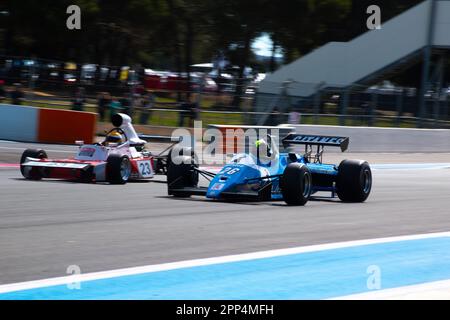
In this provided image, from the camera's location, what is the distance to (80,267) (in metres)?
6.54

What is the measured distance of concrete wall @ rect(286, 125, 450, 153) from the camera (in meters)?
24.5

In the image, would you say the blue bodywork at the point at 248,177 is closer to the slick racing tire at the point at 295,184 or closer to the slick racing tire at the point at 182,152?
the slick racing tire at the point at 295,184

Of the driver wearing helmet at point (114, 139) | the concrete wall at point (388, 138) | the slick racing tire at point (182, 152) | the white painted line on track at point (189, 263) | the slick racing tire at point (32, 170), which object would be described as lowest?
the white painted line on track at point (189, 263)

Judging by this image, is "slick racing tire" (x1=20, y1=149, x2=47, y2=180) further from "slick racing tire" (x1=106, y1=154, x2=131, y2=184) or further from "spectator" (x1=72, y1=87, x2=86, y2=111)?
"spectator" (x1=72, y1=87, x2=86, y2=111)

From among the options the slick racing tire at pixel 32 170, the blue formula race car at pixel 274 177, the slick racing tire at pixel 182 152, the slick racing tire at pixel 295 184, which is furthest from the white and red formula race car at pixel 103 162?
the slick racing tire at pixel 295 184

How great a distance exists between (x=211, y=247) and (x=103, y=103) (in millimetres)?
17830

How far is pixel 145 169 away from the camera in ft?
48.6

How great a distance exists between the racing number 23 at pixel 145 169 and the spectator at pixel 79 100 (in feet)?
33.5

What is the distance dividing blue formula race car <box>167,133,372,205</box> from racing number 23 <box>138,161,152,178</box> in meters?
2.08

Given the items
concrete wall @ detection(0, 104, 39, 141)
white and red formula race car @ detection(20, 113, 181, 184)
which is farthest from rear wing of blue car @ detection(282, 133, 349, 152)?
concrete wall @ detection(0, 104, 39, 141)

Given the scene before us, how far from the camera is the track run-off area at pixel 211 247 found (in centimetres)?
601
